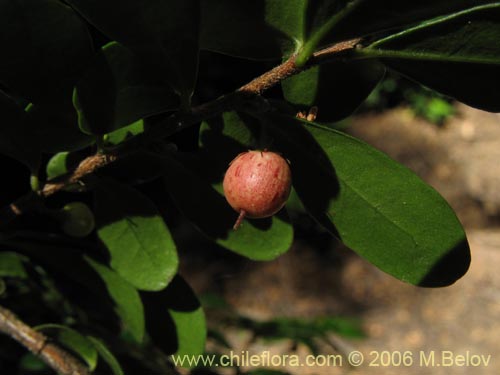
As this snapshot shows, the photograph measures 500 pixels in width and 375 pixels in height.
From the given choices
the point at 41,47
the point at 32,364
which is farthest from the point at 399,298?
the point at 41,47

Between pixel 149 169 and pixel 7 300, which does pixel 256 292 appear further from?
pixel 149 169

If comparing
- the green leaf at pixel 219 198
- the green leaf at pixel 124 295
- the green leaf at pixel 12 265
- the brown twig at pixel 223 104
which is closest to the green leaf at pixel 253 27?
the brown twig at pixel 223 104

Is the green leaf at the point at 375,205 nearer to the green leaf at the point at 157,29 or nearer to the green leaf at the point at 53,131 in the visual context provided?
the green leaf at the point at 157,29

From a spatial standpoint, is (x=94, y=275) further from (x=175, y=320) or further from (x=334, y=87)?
(x=334, y=87)

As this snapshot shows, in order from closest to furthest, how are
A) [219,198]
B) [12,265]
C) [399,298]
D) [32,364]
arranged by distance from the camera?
[219,198] < [12,265] < [32,364] < [399,298]

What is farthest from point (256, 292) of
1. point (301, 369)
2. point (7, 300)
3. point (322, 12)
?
point (322, 12)

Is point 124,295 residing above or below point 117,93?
below

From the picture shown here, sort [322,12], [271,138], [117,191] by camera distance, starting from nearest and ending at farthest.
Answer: [322,12], [271,138], [117,191]
